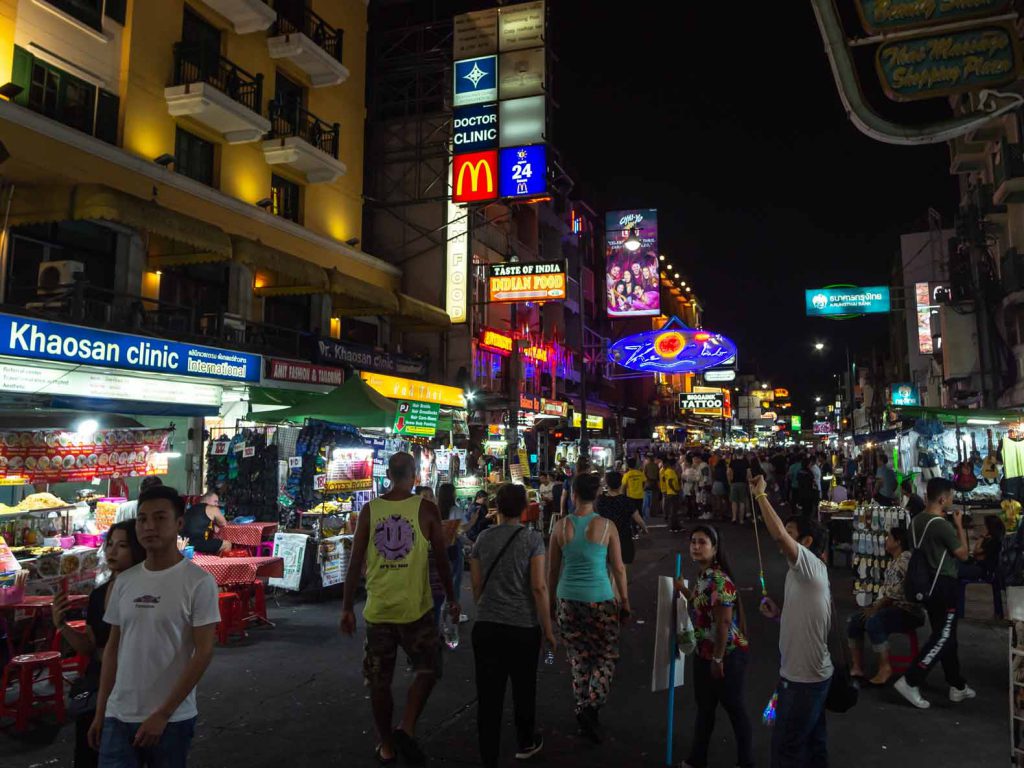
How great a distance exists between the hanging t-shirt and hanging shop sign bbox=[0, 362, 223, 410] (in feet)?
32.5

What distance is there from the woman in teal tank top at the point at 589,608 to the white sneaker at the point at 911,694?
289 cm

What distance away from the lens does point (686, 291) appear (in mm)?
74375

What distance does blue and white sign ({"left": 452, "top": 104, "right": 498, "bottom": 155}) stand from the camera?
22.0 m

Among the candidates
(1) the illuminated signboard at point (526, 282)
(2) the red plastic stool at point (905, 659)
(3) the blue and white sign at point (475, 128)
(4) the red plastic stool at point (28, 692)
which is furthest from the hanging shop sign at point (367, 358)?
(2) the red plastic stool at point (905, 659)

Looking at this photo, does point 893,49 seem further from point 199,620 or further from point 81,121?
point 81,121

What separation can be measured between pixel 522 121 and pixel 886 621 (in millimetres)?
17966

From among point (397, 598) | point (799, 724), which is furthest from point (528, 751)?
point (799, 724)

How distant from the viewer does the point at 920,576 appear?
6.80 metres

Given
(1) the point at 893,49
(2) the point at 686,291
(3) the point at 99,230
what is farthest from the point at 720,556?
(2) the point at 686,291

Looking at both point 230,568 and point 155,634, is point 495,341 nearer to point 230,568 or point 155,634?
point 230,568

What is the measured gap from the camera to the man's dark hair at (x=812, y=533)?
489 centimetres

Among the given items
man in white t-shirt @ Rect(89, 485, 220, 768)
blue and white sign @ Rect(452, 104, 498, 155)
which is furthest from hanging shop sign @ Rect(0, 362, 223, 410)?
blue and white sign @ Rect(452, 104, 498, 155)

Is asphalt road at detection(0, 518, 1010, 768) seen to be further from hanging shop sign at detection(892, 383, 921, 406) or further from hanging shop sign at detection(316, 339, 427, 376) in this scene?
hanging shop sign at detection(892, 383, 921, 406)

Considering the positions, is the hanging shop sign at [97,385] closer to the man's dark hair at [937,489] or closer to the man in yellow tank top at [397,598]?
the man in yellow tank top at [397,598]
